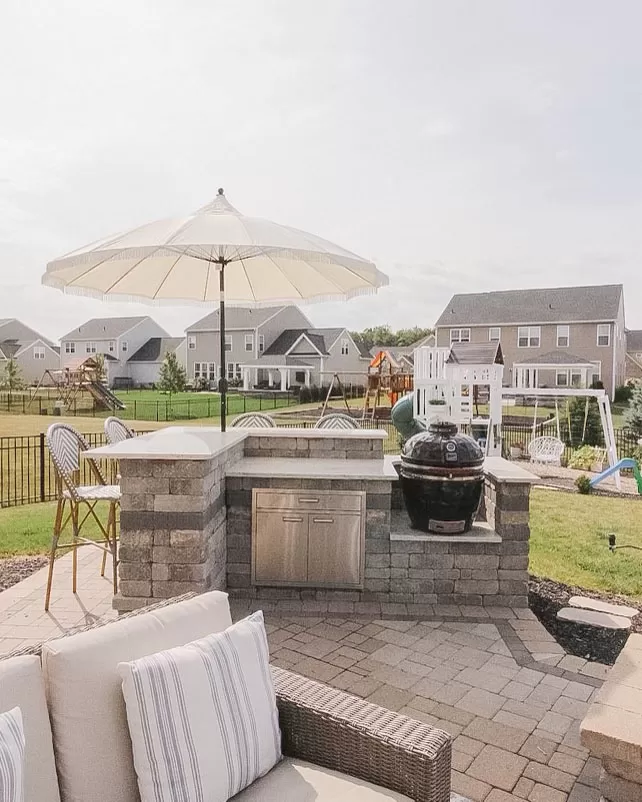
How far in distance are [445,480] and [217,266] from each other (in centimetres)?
279

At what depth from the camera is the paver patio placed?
7.98 feet

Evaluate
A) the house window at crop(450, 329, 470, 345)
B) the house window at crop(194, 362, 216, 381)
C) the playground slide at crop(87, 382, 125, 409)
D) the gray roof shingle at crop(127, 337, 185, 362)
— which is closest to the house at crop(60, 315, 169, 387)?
the gray roof shingle at crop(127, 337, 185, 362)

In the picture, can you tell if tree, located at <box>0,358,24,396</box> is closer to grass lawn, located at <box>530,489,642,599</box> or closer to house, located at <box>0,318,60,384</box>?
house, located at <box>0,318,60,384</box>

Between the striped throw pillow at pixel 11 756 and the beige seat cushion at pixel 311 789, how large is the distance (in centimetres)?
60

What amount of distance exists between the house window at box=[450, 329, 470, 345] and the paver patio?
978 inches

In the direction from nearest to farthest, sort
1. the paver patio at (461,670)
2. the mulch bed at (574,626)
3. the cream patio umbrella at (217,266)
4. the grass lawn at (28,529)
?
the paver patio at (461,670), the mulch bed at (574,626), the cream patio umbrella at (217,266), the grass lawn at (28,529)

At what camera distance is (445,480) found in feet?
13.7

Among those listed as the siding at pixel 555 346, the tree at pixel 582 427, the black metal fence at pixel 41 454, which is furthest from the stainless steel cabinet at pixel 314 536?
the siding at pixel 555 346

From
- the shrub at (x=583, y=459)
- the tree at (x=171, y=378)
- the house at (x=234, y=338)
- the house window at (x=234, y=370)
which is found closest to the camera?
the shrub at (x=583, y=459)

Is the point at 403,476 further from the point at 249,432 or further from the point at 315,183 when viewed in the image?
the point at 315,183

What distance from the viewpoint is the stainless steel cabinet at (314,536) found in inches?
162

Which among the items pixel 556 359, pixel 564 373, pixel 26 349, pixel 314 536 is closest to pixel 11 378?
pixel 26 349

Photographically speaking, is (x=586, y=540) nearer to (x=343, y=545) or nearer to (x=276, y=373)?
(x=343, y=545)

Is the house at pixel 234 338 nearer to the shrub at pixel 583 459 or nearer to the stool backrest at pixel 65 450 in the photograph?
the shrub at pixel 583 459
